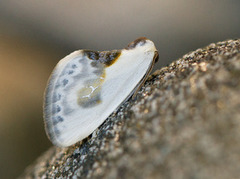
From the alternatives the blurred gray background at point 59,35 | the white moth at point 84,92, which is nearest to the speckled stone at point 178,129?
the white moth at point 84,92

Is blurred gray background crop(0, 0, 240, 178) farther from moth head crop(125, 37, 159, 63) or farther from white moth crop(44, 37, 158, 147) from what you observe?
moth head crop(125, 37, 159, 63)

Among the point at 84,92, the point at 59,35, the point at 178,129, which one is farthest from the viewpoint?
the point at 59,35

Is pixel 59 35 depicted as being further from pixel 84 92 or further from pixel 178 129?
pixel 178 129

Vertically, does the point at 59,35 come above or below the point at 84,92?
below

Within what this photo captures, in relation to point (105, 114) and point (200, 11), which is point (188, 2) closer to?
point (200, 11)

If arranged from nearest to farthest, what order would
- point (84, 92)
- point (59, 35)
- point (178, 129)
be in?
point (178, 129) → point (84, 92) → point (59, 35)

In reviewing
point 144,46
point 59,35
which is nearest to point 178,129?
point 144,46

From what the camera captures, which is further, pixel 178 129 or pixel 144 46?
pixel 144 46
